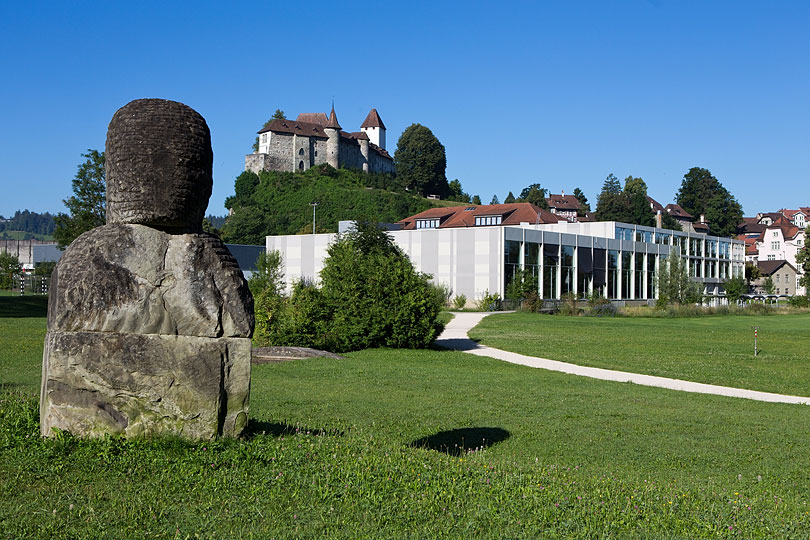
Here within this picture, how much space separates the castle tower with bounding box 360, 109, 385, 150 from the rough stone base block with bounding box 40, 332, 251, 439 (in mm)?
161113

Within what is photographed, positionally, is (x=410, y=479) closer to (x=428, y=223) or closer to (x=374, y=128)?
(x=428, y=223)

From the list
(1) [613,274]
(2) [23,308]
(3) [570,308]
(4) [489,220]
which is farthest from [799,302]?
(2) [23,308]

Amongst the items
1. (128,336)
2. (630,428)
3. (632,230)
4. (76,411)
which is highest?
(632,230)

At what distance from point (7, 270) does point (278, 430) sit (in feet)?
282

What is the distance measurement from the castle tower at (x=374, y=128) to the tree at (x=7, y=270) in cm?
8868

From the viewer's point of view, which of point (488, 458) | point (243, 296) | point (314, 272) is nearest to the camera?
point (243, 296)

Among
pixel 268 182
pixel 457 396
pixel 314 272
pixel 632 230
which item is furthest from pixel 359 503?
pixel 268 182

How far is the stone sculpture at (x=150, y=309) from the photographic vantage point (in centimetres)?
674

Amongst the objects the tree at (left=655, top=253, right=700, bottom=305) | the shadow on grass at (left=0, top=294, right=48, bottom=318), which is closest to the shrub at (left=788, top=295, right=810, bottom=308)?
the tree at (left=655, top=253, right=700, bottom=305)

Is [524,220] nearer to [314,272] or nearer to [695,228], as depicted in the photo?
[314,272]

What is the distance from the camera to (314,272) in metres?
68.4

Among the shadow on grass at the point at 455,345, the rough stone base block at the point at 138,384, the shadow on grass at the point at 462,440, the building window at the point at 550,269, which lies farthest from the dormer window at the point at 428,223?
the rough stone base block at the point at 138,384

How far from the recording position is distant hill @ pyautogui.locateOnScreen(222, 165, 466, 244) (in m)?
119

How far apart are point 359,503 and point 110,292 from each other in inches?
114
